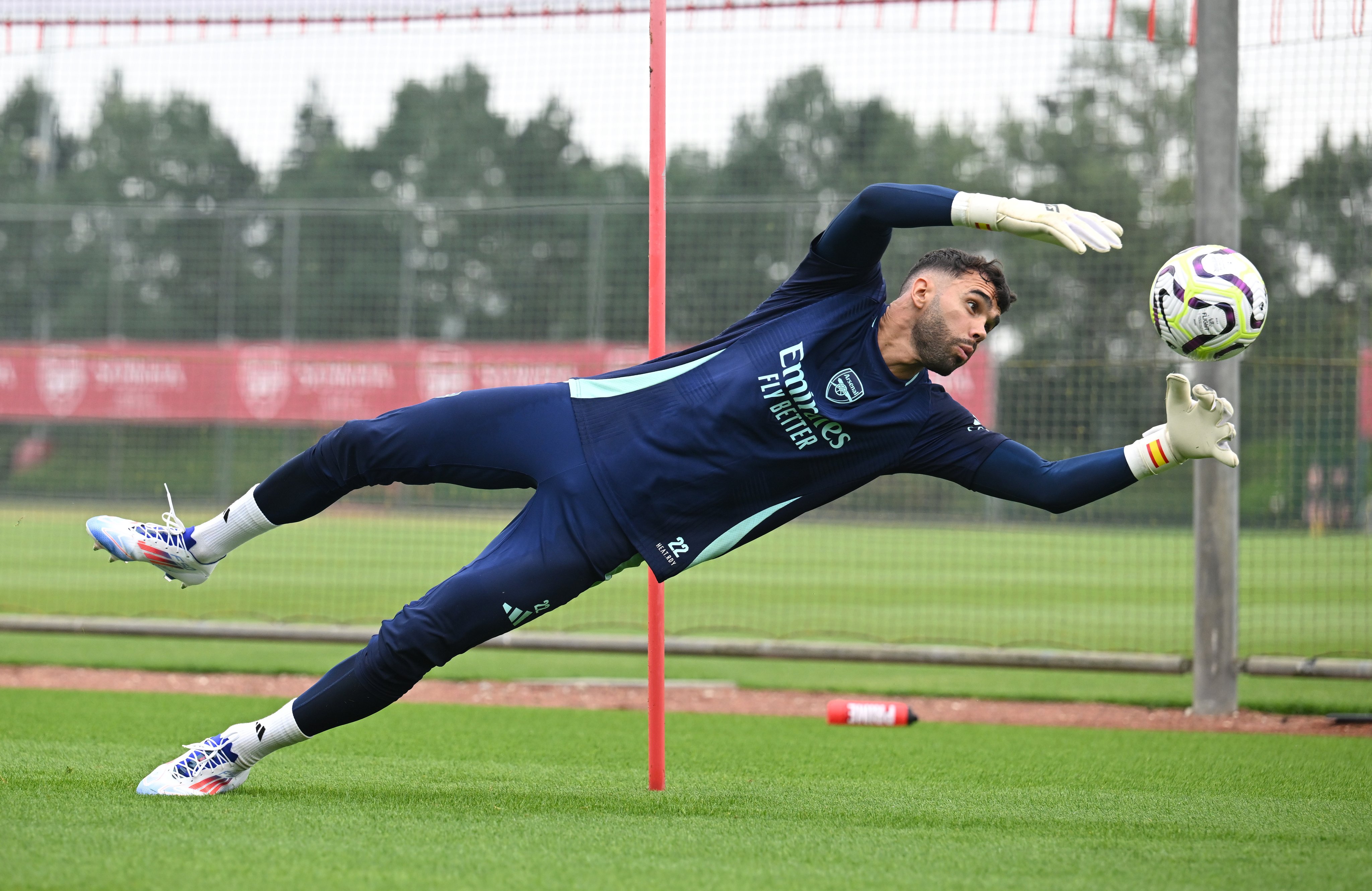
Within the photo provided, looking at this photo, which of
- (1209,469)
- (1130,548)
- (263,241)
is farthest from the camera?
(263,241)

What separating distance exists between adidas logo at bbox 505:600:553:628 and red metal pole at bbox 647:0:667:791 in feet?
2.02

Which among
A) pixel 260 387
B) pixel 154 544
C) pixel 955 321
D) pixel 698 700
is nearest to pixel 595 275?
pixel 260 387

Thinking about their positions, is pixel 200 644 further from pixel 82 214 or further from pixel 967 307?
pixel 82 214

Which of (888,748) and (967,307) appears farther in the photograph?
(888,748)

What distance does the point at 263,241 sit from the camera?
14719 millimetres

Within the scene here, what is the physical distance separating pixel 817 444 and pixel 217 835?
7.11 feet

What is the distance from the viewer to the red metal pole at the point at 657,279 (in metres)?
4.74

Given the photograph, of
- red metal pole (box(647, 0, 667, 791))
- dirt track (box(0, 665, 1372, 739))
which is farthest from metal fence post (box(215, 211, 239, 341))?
red metal pole (box(647, 0, 667, 791))

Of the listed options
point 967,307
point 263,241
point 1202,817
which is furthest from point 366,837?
point 263,241

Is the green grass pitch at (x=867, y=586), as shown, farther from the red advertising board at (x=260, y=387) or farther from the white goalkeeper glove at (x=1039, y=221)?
the white goalkeeper glove at (x=1039, y=221)

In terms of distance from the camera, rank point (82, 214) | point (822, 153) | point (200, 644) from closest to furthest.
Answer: point (200, 644)
point (822, 153)
point (82, 214)

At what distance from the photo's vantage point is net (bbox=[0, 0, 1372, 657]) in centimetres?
938

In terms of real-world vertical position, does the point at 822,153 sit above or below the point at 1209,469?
above

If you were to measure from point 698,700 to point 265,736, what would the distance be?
415 centimetres
